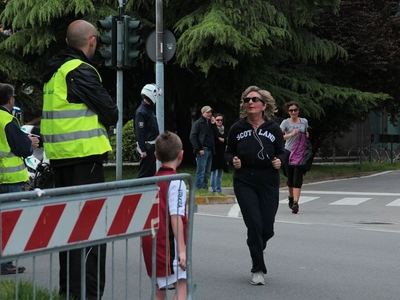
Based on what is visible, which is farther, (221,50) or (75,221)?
(221,50)

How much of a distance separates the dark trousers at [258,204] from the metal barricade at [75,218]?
2.91m

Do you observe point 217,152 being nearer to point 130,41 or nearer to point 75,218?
point 130,41

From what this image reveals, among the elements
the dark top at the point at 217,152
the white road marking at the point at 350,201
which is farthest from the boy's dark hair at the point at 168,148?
the dark top at the point at 217,152

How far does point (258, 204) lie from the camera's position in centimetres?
814

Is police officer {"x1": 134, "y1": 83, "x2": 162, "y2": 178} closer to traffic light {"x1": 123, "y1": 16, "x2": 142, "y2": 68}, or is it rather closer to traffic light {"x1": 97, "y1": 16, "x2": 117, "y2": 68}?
traffic light {"x1": 123, "y1": 16, "x2": 142, "y2": 68}

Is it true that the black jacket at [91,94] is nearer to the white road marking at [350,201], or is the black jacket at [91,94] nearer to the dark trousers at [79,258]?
the dark trousers at [79,258]

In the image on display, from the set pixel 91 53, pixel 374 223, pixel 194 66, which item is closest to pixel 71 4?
pixel 194 66

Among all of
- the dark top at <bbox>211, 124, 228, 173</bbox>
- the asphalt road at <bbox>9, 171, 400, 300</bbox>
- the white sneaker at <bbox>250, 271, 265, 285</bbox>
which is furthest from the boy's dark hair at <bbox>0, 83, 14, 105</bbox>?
the dark top at <bbox>211, 124, 228, 173</bbox>

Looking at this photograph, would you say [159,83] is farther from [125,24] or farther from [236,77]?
[236,77]

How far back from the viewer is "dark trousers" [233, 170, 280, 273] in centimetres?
802

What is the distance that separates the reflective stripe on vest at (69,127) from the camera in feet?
19.8

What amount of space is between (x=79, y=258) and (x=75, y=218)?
0.68 meters

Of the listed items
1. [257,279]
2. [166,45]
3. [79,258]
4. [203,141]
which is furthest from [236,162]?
[166,45]

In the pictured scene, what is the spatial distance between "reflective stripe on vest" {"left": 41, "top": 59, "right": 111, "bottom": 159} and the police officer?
6.80m
